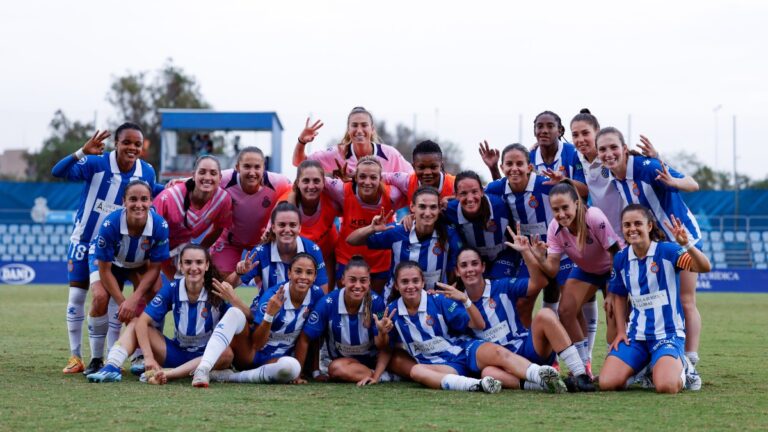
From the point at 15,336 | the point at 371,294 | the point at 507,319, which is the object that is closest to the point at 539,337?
the point at 507,319

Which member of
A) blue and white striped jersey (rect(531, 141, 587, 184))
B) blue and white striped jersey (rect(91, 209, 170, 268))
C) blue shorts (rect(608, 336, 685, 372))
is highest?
blue and white striped jersey (rect(531, 141, 587, 184))

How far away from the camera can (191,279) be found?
5.75 metres

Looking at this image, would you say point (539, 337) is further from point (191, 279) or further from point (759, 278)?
point (759, 278)

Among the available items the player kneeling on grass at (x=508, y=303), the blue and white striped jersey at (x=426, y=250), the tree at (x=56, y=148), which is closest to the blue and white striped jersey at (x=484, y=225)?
the blue and white striped jersey at (x=426, y=250)

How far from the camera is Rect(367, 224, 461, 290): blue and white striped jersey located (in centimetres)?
611

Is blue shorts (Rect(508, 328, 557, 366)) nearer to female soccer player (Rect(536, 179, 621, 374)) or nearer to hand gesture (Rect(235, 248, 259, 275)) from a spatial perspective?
female soccer player (Rect(536, 179, 621, 374))

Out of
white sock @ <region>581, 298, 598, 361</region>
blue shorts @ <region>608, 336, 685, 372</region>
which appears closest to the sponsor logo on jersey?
white sock @ <region>581, 298, 598, 361</region>

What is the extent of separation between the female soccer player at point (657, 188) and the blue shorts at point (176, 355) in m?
2.93

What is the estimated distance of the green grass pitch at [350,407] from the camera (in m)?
4.04

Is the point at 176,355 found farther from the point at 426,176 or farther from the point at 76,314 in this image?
the point at 426,176

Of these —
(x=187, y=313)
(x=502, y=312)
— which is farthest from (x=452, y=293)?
(x=187, y=313)

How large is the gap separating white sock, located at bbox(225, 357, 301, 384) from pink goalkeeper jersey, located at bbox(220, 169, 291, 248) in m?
1.40

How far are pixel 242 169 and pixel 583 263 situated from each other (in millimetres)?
2482

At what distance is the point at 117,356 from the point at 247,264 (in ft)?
3.28
